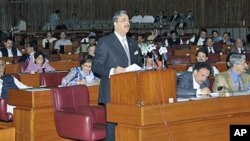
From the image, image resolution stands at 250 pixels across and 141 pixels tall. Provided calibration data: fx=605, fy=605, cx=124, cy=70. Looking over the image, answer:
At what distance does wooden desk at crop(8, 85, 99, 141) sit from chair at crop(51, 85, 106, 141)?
452 millimetres

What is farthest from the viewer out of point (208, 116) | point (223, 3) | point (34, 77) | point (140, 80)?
point (223, 3)

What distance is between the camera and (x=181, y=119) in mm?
4602

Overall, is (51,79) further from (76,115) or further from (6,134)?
(6,134)

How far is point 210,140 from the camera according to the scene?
4773 mm

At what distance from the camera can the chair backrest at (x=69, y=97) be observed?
5645mm

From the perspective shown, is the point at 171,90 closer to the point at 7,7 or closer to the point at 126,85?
the point at 126,85

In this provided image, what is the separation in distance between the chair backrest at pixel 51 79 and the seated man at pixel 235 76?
7.37ft

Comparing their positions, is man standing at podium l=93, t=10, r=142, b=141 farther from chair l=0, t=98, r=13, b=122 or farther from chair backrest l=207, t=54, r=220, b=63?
chair backrest l=207, t=54, r=220, b=63

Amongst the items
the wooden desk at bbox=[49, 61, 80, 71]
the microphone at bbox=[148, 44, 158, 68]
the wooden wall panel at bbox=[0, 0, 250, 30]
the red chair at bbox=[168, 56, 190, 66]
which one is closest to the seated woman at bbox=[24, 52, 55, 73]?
the wooden desk at bbox=[49, 61, 80, 71]

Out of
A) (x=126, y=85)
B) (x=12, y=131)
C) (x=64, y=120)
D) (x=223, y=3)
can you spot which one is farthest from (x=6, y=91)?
(x=223, y=3)

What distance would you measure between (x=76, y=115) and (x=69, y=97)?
35 cm

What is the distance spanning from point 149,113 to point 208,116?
0.57m

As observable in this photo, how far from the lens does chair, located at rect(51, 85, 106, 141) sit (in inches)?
213

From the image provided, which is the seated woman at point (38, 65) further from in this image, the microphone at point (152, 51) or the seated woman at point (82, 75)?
the microphone at point (152, 51)
